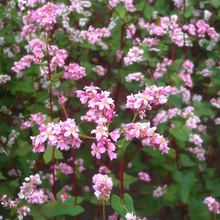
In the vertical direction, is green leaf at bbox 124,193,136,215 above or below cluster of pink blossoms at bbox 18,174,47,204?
above

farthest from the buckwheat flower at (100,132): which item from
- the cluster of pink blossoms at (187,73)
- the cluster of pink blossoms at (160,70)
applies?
the cluster of pink blossoms at (160,70)

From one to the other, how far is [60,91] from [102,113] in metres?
1.87

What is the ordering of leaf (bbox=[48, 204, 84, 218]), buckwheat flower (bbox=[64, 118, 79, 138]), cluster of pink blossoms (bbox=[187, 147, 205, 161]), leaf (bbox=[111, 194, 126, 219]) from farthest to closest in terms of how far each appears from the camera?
cluster of pink blossoms (bbox=[187, 147, 205, 161]) → leaf (bbox=[48, 204, 84, 218]) → leaf (bbox=[111, 194, 126, 219]) → buckwheat flower (bbox=[64, 118, 79, 138])

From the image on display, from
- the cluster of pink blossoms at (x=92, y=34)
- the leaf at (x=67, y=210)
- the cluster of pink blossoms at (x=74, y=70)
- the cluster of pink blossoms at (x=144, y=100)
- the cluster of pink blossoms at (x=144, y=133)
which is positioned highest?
the cluster of pink blossoms at (x=144, y=100)

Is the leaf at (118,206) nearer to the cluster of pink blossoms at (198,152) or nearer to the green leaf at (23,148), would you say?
the green leaf at (23,148)

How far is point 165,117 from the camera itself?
3582 mm

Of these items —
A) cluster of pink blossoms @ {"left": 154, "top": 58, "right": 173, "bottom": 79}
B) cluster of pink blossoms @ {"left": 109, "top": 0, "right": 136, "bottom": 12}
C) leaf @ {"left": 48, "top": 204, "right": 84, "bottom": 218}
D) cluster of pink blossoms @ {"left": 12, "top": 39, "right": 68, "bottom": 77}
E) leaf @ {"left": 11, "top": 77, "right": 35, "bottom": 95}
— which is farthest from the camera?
cluster of pink blossoms @ {"left": 154, "top": 58, "right": 173, "bottom": 79}

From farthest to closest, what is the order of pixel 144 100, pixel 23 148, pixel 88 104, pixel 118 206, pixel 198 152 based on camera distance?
pixel 198 152 < pixel 23 148 < pixel 88 104 < pixel 118 206 < pixel 144 100

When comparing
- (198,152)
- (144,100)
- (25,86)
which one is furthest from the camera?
(198,152)

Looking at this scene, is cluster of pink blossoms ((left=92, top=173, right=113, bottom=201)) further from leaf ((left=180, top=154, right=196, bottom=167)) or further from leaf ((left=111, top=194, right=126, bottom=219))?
leaf ((left=180, top=154, right=196, bottom=167))

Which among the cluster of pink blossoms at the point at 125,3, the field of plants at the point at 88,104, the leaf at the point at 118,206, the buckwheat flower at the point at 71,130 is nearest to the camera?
the buckwheat flower at the point at 71,130

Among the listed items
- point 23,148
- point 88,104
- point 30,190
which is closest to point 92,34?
point 88,104

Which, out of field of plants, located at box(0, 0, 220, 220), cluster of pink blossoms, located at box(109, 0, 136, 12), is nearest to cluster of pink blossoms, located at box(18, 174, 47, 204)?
field of plants, located at box(0, 0, 220, 220)

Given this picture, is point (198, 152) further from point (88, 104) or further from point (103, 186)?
point (103, 186)
